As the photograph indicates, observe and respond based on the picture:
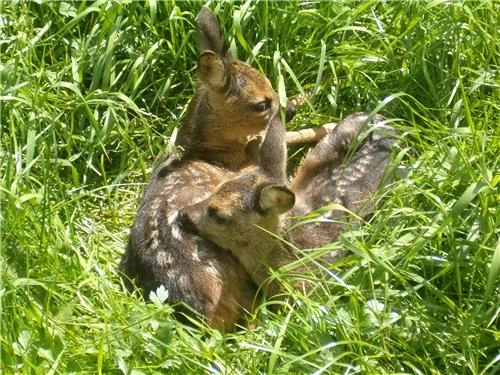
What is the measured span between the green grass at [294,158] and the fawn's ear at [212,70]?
251mm

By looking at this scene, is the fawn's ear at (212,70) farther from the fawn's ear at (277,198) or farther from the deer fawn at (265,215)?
the fawn's ear at (277,198)

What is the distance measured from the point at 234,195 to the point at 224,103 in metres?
0.90

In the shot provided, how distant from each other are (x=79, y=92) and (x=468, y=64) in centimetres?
197

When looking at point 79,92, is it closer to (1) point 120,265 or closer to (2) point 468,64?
(1) point 120,265

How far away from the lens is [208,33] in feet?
20.0

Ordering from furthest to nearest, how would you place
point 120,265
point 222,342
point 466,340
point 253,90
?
1. point 253,90
2. point 120,265
3. point 222,342
4. point 466,340

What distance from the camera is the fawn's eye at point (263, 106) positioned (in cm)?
621

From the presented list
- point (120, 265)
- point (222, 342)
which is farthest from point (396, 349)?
point (120, 265)

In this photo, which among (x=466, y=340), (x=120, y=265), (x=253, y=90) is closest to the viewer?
(x=466, y=340)

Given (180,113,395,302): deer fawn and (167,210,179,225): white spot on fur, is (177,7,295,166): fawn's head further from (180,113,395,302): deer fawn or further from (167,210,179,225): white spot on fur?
(167,210,179,225): white spot on fur

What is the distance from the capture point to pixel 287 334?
15.4 ft

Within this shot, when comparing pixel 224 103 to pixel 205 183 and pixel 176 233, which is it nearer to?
pixel 205 183

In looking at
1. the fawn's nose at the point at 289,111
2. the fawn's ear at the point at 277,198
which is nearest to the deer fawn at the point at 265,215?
the fawn's ear at the point at 277,198

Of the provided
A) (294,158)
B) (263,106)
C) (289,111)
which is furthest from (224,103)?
(294,158)
